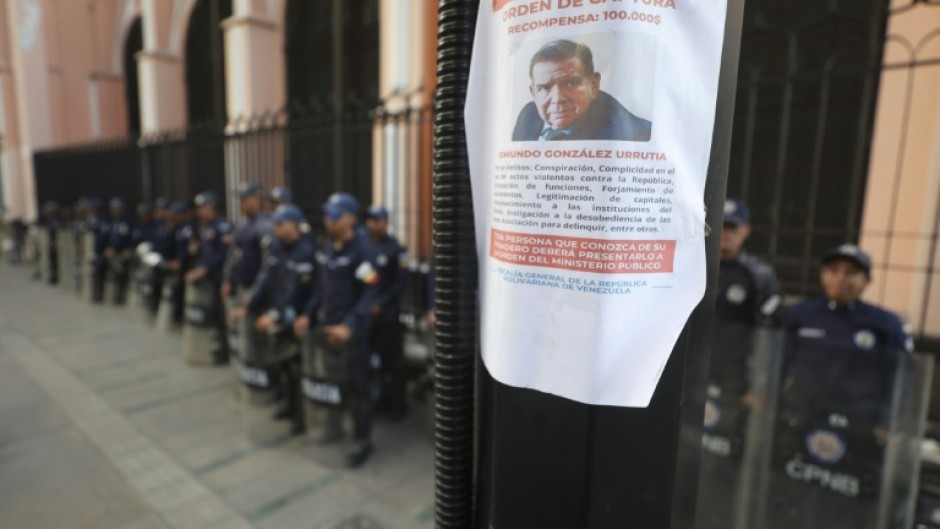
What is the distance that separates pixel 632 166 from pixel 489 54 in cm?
39

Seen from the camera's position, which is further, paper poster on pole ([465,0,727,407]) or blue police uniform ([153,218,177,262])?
blue police uniform ([153,218,177,262])

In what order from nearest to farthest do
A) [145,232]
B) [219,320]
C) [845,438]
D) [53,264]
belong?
[845,438], [219,320], [145,232], [53,264]

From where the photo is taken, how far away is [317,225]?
7176 mm

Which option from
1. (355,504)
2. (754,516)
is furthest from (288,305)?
(754,516)

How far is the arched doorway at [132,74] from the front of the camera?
14.5 metres

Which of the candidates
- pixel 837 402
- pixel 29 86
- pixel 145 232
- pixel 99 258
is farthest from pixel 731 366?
pixel 29 86

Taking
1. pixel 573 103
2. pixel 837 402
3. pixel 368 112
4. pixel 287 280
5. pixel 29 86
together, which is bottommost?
pixel 837 402

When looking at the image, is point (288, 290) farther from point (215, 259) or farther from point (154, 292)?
point (154, 292)

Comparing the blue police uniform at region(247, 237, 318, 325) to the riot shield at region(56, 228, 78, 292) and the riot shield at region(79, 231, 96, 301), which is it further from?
the riot shield at region(56, 228, 78, 292)

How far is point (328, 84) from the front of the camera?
31.8ft

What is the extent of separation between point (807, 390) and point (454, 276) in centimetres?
279

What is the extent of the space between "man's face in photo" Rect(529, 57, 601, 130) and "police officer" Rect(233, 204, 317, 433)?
4.01 m

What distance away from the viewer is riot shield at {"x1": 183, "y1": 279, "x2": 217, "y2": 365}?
598 centimetres

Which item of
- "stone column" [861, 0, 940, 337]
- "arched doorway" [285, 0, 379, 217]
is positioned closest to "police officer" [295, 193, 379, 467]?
"arched doorway" [285, 0, 379, 217]
